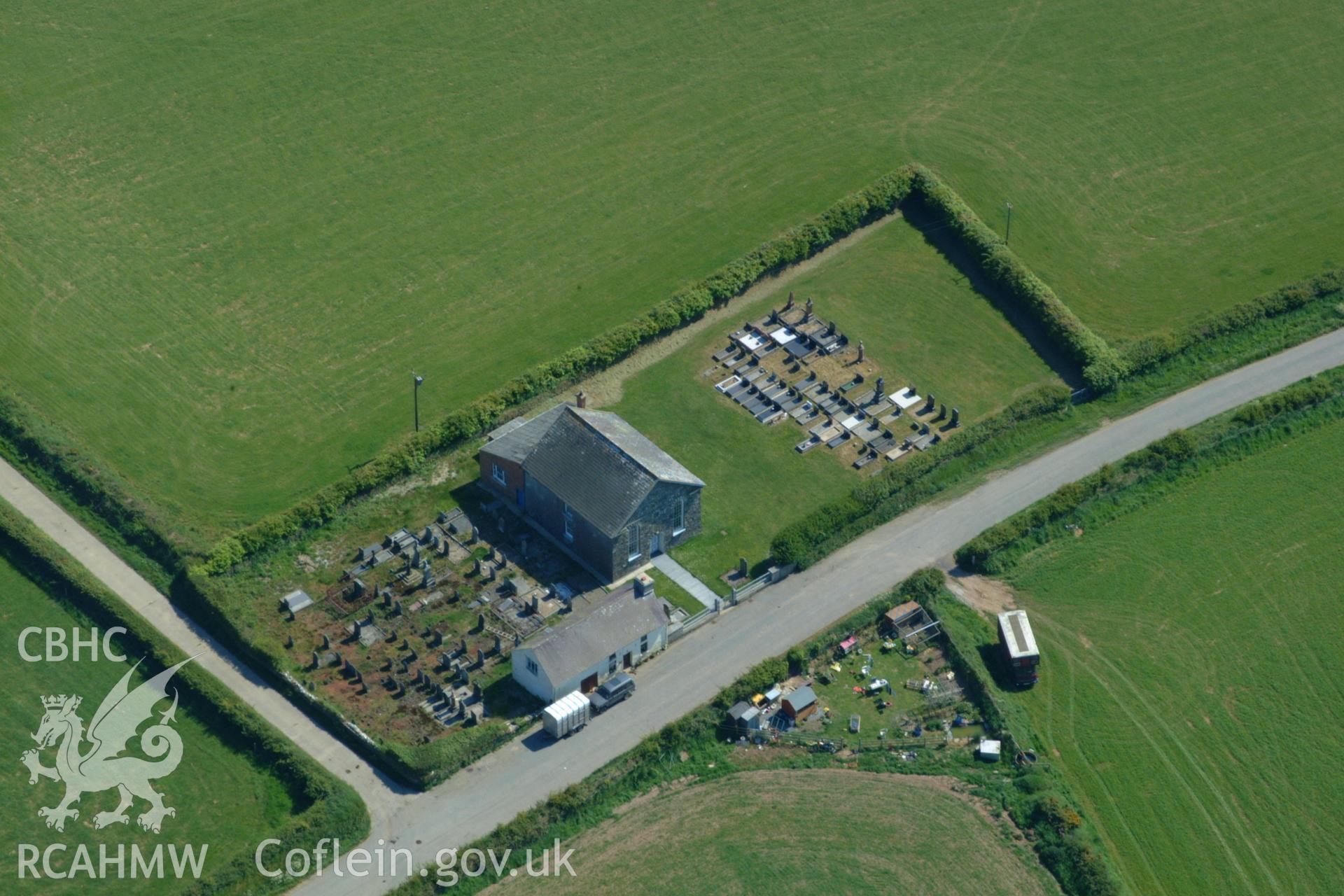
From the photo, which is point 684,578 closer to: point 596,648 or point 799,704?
point 596,648

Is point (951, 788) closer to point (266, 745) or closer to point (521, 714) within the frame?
point (521, 714)

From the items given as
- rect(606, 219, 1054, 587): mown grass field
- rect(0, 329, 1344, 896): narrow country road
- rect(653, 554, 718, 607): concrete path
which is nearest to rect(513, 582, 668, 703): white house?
rect(0, 329, 1344, 896): narrow country road

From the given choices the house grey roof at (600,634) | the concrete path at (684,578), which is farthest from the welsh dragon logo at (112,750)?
the concrete path at (684,578)

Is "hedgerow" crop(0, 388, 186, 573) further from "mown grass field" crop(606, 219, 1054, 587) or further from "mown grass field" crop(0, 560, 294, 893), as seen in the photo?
"mown grass field" crop(606, 219, 1054, 587)

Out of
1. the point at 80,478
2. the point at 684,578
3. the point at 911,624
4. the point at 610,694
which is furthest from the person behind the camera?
the point at 80,478

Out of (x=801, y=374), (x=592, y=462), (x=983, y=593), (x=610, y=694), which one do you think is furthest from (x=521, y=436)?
(x=983, y=593)
